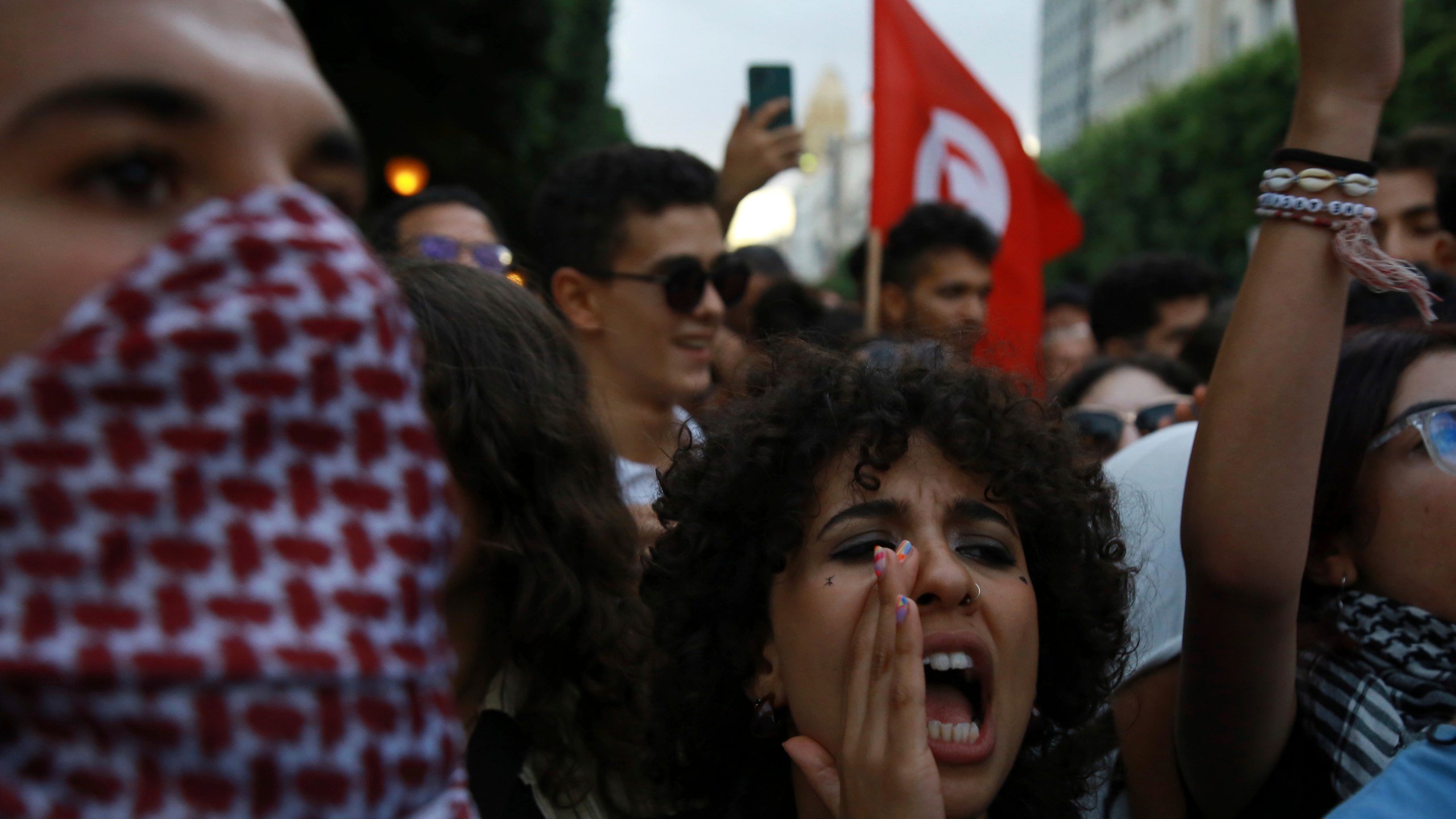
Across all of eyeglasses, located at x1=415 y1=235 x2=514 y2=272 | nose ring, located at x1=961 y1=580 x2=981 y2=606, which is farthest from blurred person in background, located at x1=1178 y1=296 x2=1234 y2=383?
nose ring, located at x1=961 y1=580 x2=981 y2=606

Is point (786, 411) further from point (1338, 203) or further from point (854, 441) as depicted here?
point (1338, 203)

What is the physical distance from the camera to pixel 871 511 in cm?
186

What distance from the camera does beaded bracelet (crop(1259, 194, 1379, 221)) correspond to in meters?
1.67

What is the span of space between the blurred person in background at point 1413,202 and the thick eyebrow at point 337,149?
13.4 ft

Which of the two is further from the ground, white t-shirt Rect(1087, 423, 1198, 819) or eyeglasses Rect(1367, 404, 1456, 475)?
eyeglasses Rect(1367, 404, 1456, 475)

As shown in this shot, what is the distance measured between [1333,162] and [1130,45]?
209ft

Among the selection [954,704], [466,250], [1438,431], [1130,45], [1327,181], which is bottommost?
[954,704]

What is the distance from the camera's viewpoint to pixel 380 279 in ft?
2.99

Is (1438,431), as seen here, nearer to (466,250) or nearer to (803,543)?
(803,543)

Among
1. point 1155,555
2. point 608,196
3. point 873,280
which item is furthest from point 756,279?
point 1155,555

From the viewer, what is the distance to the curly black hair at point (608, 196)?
13.1 feet

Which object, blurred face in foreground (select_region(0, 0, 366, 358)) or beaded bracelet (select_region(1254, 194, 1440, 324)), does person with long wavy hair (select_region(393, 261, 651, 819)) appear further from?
beaded bracelet (select_region(1254, 194, 1440, 324))

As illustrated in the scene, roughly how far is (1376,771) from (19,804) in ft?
6.31

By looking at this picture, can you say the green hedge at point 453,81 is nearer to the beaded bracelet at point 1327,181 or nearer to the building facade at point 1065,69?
the beaded bracelet at point 1327,181
